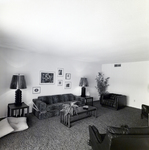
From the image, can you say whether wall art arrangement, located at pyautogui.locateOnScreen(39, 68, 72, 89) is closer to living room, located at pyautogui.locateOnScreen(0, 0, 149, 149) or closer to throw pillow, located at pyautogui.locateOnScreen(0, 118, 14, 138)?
living room, located at pyautogui.locateOnScreen(0, 0, 149, 149)

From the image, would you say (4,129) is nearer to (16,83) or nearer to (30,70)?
(16,83)

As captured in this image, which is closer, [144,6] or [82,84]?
[144,6]

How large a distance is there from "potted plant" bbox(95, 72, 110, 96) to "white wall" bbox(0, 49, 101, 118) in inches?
57.2

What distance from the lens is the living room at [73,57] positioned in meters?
1.83

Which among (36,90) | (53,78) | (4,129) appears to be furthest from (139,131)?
(53,78)

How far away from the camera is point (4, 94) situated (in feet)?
12.6

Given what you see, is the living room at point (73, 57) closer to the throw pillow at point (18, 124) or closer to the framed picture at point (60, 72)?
the framed picture at point (60, 72)

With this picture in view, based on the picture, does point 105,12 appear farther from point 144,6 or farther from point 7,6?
point 7,6

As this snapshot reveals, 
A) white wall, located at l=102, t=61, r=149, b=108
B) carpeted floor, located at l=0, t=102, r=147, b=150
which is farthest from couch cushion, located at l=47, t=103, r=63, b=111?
white wall, located at l=102, t=61, r=149, b=108

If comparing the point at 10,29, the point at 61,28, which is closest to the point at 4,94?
the point at 10,29

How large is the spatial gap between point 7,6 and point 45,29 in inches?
30.2

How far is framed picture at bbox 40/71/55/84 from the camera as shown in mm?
4746

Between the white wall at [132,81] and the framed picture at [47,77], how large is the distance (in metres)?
3.85

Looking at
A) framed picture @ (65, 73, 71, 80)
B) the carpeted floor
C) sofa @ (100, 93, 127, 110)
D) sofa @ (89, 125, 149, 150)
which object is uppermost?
framed picture @ (65, 73, 71, 80)
